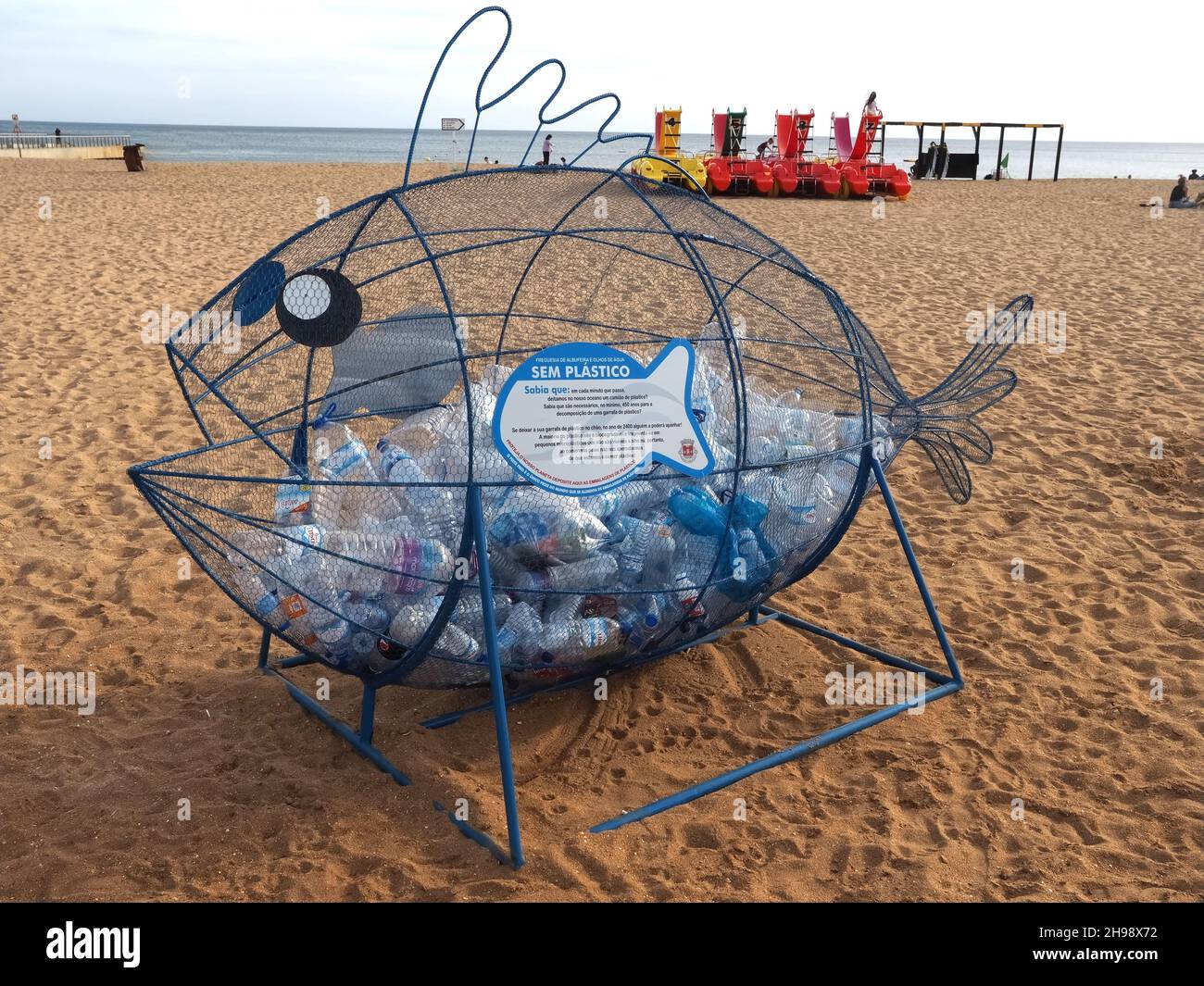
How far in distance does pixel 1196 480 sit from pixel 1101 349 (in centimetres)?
324

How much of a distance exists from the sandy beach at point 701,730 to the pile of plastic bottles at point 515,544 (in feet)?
1.56

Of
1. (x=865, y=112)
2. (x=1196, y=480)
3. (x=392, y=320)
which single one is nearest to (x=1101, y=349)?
(x=1196, y=480)

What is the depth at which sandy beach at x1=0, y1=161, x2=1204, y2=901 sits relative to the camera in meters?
2.90

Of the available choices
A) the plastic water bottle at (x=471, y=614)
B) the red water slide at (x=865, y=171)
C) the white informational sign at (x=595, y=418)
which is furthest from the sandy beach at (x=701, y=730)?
the red water slide at (x=865, y=171)

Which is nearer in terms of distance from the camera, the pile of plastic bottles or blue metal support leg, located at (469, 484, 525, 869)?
blue metal support leg, located at (469, 484, 525, 869)

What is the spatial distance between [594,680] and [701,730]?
45 centimetres

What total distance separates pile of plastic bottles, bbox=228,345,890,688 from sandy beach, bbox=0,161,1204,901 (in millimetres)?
474

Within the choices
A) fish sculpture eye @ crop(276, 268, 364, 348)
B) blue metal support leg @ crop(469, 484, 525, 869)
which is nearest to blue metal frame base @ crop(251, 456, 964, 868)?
blue metal support leg @ crop(469, 484, 525, 869)

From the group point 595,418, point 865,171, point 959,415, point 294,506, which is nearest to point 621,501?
point 595,418

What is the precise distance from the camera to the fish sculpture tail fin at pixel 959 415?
153 inches

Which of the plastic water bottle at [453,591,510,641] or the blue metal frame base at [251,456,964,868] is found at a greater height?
the plastic water bottle at [453,591,510,641]

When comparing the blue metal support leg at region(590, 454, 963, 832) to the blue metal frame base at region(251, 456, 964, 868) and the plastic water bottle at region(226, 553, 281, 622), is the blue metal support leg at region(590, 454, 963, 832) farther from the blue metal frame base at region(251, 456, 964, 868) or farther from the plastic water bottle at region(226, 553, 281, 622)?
the plastic water bottle at region(226, 553, 281, 622)

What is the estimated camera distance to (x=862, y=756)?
347cm

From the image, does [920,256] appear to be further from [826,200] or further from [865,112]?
[865,112]
